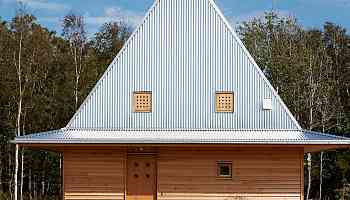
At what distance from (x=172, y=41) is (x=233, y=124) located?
10.7ft

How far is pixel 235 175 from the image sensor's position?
2067 centimetres

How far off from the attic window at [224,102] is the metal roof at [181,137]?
73 centimetres

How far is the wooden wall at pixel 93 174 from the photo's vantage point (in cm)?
2094

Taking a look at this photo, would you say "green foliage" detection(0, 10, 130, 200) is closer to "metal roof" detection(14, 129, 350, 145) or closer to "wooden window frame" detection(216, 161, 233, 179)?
"metal roof" detection(14, 129, 350, 145)

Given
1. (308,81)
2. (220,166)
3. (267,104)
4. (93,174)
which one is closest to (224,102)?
(267,104)

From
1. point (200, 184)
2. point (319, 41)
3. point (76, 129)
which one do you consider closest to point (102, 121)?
point (76, 129)

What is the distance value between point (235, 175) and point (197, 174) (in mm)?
1129

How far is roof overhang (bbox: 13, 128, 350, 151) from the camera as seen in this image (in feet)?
63.4

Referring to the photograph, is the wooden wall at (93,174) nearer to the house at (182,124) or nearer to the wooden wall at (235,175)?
the house at (182,124)

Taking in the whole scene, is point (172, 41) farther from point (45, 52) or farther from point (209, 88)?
point (45, 52)

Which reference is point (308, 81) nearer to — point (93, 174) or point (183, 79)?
point (183, 79)

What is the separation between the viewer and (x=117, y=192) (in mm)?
20938

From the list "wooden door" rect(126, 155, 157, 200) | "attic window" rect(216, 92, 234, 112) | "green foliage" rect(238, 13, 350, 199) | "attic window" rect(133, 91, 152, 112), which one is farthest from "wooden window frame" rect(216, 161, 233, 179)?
"green foliage" rect(238, 13, 350, 199)

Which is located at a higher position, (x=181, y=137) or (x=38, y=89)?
(x=38, y=89)
